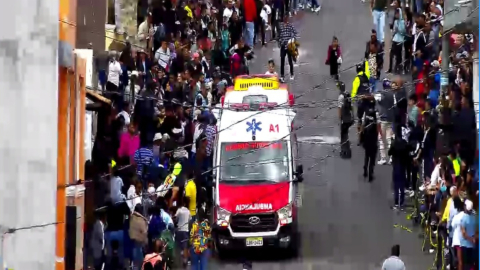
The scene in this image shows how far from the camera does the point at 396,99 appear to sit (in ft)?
81.4

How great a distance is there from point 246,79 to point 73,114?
9969mm

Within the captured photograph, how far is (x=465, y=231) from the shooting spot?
1814 centimetres

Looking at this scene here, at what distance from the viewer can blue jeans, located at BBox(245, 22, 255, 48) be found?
113 ft

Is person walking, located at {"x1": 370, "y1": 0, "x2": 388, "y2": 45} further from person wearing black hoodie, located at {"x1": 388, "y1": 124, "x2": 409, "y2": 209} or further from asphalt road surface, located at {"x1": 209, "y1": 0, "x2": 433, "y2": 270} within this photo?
person wearing black hoodie, located at {"x1": 388, "y1": 124, "x2": 409, "y2": 209}

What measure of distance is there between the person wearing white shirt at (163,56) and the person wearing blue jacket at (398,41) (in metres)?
5.72

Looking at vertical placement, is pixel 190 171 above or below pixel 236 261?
above

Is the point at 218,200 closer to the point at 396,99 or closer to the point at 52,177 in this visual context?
the point at 396,99

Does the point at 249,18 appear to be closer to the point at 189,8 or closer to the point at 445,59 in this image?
the point at 189,8

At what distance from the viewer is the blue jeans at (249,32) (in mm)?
34344

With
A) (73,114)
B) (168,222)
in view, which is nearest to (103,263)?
(168,222)

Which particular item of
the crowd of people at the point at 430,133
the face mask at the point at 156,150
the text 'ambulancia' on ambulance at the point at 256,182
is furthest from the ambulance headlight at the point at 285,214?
the face mask at the point at 156,150

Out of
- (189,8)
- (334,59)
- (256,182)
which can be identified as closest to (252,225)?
(256,182)

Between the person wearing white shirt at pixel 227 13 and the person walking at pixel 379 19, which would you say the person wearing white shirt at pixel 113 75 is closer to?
the person wearing white shirt at pixel 227 13

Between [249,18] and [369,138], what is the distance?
427 inches
